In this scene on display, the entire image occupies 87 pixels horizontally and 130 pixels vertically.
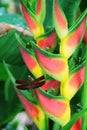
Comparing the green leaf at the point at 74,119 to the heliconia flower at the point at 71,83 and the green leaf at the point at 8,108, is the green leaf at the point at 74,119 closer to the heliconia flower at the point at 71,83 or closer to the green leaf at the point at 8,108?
the heliconia flower at the point at 71,83

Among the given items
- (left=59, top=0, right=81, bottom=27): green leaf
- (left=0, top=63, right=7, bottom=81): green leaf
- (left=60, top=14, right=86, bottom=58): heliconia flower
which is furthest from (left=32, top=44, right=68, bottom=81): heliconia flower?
(left=0, top=63, right=7, bottom=81): green leaf

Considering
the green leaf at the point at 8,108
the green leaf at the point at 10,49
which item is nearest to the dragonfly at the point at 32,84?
the green leaf at the point at 10,49

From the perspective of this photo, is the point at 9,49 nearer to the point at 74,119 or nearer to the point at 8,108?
the point at 8,108

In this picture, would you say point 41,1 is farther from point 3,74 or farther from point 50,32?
point 3,74

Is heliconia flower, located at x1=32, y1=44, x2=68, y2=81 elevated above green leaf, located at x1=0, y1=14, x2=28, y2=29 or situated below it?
above

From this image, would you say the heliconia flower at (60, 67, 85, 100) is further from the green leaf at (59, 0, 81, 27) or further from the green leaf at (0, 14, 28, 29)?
the green leaf at (0, 14, 28, 29)

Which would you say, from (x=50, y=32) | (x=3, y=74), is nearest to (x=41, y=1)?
(x=50, y=32)

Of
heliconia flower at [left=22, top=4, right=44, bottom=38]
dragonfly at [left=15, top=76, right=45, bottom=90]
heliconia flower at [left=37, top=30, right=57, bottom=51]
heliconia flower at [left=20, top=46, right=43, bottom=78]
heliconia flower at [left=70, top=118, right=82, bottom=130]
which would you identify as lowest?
heliconia flower at [left=70, top=118, right=82, bottom=130]
